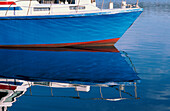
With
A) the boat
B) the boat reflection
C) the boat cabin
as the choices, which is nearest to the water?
the boat reflection

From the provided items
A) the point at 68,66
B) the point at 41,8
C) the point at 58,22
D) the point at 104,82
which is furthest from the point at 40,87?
the point at 41,8

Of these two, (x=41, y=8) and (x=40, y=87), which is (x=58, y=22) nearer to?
(x=41, y=8)

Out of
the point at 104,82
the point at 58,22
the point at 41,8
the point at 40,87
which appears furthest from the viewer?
the point at 41,8

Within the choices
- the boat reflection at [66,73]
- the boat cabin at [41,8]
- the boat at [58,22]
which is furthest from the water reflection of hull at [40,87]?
the boat cabin at [41,8]

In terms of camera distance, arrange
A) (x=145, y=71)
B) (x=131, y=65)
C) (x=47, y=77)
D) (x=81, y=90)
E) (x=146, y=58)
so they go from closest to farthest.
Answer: (x=81, y=90), (x=47, y=77), (x=145, y=71), (x=131, y=65), (x=146, y=58)

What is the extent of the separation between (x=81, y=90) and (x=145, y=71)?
3.24 metres

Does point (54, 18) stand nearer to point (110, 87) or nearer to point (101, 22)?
point (101, 22)

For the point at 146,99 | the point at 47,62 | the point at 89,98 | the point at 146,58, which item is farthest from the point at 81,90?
the point at 146,58

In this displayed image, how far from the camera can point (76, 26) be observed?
44.5ft

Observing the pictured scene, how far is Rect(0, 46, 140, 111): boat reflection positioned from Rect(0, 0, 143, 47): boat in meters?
0.62

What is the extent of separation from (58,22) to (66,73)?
184 inches

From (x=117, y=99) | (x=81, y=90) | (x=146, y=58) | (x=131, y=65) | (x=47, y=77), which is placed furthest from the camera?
(x=146, y=58)

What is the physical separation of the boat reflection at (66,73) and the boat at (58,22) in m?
0.62

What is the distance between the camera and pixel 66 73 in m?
9.30
